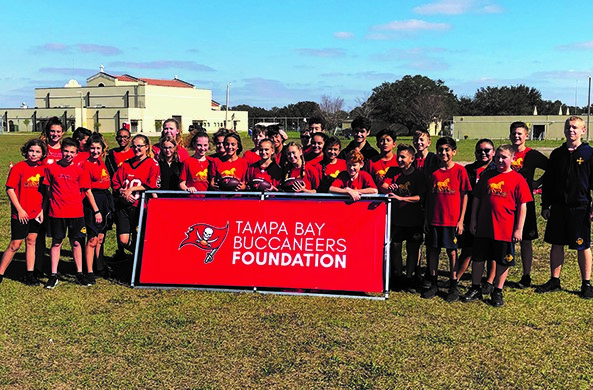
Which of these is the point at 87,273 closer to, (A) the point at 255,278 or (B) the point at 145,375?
(A) the point at 255,278

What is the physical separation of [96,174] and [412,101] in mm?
103038

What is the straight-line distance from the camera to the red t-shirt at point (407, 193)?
640cm

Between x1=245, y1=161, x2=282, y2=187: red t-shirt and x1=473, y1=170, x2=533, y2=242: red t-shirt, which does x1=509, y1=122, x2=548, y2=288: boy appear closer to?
x1=473, y1=170, x2=533, y2=242: red t-shirt

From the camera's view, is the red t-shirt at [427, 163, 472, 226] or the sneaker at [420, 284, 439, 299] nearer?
the red t-shirt at [427, 163, 472, 226]

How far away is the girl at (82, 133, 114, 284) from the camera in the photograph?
661 cm

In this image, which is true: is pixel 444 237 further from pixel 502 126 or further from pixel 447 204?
pixel 502 126

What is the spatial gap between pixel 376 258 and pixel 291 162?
1539mm

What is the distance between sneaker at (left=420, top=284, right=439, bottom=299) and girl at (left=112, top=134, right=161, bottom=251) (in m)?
3.55

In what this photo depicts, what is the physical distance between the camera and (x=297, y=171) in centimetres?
666

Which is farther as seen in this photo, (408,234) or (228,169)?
(228,169)

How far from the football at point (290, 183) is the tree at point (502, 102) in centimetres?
11451

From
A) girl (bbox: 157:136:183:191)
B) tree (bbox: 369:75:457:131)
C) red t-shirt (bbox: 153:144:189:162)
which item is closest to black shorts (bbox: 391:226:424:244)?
girl (bbox: 157:136:183:191)

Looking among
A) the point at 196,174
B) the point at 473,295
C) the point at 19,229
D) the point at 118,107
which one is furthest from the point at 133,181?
the point at 118,107

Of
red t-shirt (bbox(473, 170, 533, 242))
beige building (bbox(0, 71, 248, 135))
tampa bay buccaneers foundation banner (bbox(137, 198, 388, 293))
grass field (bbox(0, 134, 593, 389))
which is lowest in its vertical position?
grass field (bbox(0, 134, 593, 389))
